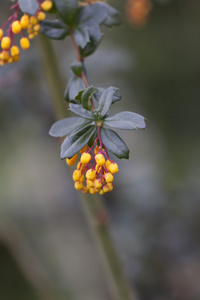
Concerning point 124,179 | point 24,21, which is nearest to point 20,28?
point 24,21

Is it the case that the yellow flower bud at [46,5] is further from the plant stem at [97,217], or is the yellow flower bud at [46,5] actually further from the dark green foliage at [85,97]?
the plant stem at [97,217]

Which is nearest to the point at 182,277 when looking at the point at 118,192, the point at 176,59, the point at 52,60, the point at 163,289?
the point at 163,289

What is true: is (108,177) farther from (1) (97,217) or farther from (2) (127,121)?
(1) (97,217)

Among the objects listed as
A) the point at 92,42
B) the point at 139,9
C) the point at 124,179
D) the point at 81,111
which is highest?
the point at 139,9

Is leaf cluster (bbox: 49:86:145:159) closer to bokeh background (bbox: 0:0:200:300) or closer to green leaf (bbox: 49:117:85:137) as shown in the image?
green leaf (bbox: 49:117:85:137)

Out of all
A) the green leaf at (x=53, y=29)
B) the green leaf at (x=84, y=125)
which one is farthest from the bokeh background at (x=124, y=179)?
the green leaf at (x=84, y=125)
